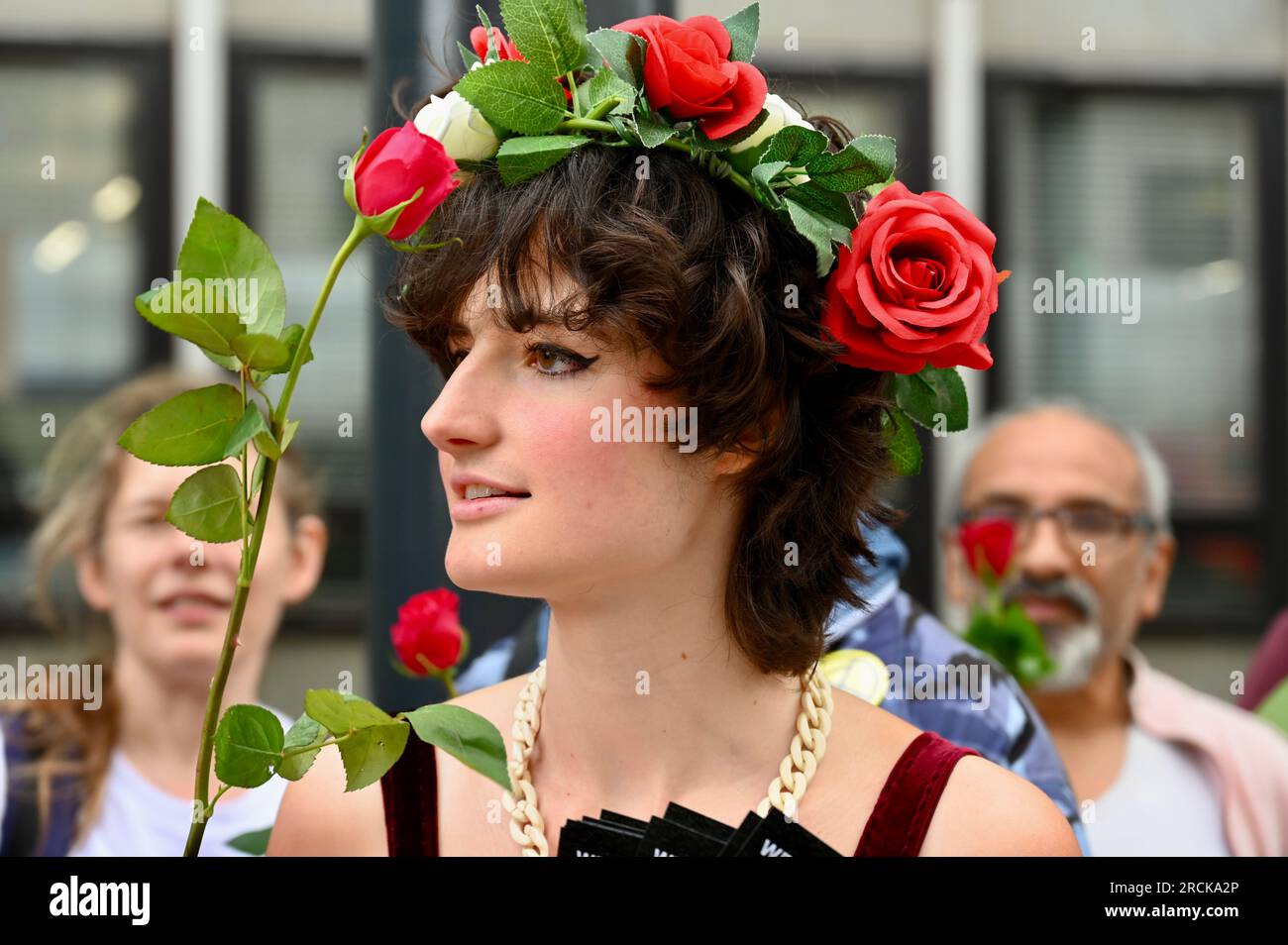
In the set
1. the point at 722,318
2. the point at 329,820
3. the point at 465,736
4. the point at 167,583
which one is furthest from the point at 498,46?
the point at 167,583

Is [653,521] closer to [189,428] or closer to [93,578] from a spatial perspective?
[189,428]

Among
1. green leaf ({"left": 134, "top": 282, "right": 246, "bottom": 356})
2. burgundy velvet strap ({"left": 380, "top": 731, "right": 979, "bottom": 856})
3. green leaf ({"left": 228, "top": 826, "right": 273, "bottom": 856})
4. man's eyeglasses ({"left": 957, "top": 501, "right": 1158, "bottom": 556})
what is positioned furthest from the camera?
man's eyeglasses ({"left": 957, "top": 501, "right": 1158, "bottom": 556})

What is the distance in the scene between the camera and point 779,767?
139 centimetres

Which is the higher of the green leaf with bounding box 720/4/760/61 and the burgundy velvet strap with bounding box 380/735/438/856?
the green leaf with bounding box 720/4/760/61

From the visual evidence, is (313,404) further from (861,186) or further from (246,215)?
(861,186)

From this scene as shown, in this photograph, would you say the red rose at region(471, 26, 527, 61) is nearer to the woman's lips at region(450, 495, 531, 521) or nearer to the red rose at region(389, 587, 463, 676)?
the woman's lips at region(450, 495, 531, 521)

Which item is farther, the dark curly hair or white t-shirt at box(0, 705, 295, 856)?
white t-shirt at box(0, 705, 295, 856)

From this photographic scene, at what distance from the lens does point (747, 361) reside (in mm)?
1287

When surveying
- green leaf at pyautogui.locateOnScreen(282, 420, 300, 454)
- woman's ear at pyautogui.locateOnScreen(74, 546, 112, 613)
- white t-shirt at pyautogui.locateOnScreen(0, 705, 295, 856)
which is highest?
green leaf at pyautogui.locateOnScreen(282, 420, 300, 454)

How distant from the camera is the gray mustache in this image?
267 centimetres

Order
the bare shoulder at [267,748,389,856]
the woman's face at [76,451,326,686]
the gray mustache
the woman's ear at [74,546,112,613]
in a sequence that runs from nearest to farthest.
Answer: the bare shoulder at [267,748,389,856]
the woman's face at [76,451,326,686]
the woman's ear at [74,546,112,613]
the gray mustache

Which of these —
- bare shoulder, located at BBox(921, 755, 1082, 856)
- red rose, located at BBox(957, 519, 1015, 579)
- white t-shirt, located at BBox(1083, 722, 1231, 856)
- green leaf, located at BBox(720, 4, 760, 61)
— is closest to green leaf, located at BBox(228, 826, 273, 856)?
bare shoulder, located at BBox(921, 755, 1082, 856)

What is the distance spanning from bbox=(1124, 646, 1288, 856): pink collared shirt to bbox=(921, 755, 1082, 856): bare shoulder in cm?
122

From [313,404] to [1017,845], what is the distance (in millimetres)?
→ 3427
